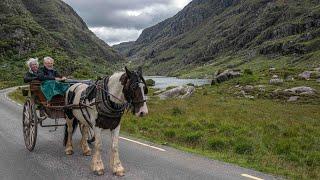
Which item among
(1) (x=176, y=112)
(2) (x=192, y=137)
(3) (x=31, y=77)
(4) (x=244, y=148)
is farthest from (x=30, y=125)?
(1) (x=176, y=112)

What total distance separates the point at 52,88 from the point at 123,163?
320cm

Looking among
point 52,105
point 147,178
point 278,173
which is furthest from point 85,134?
point 278,173

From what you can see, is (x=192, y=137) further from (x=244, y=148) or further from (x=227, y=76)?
(x=227, y=76)

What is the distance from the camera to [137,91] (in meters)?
9.54

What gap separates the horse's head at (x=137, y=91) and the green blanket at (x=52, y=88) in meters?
3.94

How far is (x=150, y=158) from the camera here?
13.0 metres

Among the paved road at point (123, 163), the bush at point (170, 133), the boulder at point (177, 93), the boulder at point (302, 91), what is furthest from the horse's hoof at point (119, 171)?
the boulder at point (302, 91)

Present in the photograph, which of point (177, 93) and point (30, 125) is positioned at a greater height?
point (30, 125)

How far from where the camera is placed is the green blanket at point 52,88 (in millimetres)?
12884

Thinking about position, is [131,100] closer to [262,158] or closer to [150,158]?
[150,158]

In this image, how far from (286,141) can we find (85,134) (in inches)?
330

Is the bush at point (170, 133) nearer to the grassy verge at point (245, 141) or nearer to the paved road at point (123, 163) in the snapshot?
the grassy verge at point (245, 141)

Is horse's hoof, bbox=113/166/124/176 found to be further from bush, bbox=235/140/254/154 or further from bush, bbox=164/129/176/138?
bush, bbox=164/129/176/138

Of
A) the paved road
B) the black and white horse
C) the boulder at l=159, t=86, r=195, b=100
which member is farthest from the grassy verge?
the boulder at l=159, t=86, r=195, b=100
